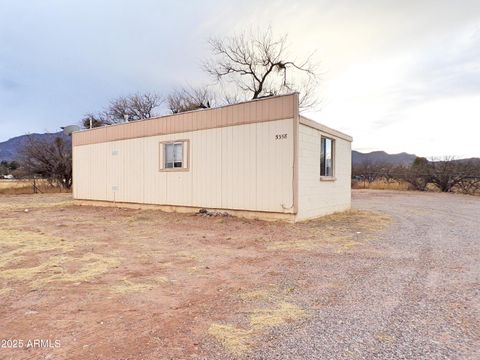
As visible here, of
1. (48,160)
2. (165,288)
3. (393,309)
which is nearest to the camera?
(393,309)

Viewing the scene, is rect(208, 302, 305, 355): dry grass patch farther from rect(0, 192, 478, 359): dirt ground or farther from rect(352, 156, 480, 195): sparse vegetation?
rect(352, 156, 480, 195): sparse vegetation

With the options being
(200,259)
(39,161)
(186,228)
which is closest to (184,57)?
(186,228)

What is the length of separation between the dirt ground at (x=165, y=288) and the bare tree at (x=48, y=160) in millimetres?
17553

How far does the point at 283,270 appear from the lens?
3943 millimetres

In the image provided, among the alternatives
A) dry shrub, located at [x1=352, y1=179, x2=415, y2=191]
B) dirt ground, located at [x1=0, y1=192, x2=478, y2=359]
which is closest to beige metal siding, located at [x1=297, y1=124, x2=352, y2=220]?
dirt ground, located at [x1=0, y1=192, x2=478, y2=359]

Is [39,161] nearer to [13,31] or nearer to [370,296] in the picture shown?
[13,31]

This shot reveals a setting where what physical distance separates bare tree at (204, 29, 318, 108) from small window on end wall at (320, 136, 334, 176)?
994 centimetres

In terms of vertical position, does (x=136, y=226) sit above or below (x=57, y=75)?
below

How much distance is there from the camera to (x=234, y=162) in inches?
333

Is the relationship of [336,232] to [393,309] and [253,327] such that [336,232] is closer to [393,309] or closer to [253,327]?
[393,309]

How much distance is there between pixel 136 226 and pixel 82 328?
545 centimetres

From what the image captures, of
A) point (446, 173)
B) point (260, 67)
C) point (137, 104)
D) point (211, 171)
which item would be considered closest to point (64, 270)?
point (211, 171)

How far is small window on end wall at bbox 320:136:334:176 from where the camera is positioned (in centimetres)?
888

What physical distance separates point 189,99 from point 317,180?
18096 millimetres
